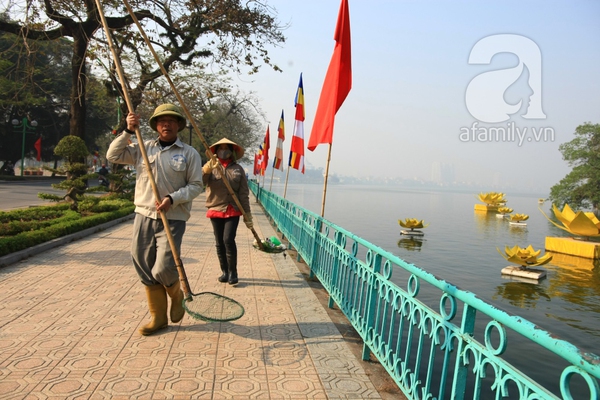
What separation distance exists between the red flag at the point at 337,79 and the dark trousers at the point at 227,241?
1.54 m

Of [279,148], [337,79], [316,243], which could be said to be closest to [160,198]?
[316,243]

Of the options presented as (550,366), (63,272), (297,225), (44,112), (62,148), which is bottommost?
(550,366)

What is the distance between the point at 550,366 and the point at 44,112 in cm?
3726

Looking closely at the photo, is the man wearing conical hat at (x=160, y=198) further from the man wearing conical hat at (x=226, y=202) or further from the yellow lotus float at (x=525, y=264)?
the yellow lotus float at (x=525, y=264)

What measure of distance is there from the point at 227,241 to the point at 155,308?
187cm

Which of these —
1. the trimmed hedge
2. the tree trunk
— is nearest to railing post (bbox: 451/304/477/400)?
the trimmed hedge

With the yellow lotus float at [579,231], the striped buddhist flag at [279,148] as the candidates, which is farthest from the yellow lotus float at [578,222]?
the striped buddhist flag at [279,148]

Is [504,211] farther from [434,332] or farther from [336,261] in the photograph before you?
[434,332]

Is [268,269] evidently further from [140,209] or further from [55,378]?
[55,378]

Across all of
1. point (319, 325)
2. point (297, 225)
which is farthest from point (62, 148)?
point (319, 325)

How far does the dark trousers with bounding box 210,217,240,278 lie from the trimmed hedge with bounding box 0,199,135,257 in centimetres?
309

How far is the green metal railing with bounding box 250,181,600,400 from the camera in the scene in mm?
1736

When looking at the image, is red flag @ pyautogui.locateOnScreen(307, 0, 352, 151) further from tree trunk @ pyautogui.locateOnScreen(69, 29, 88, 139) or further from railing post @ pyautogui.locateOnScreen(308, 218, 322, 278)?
tree trunk @ pyautogui.locateOnScreen(69, 29, 88, 139)

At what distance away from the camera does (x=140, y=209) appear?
12.9 ft
